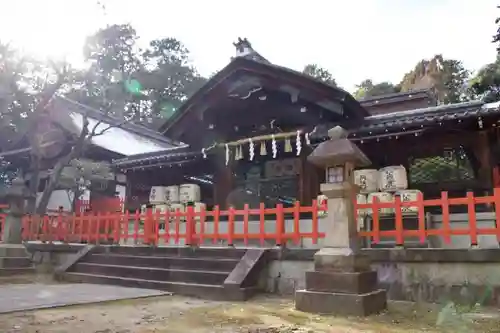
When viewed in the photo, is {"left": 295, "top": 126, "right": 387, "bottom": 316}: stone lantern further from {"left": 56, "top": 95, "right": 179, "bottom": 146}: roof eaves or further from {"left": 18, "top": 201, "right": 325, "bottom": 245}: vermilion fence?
{"left": 56, "top": 95, "right": 179, "bottom": 146}: roof eaves

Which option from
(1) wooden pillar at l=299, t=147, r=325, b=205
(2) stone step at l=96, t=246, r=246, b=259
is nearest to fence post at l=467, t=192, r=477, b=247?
(2) stone step at l=96, t=246, r=246, b=259

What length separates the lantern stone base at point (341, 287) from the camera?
6.71m

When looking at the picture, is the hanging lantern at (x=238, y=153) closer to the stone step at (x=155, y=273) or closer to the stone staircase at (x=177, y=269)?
the stone staircase at (x=177, y=269)

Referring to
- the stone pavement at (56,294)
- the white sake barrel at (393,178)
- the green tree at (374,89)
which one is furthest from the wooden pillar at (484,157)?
the green tree at (374,89)

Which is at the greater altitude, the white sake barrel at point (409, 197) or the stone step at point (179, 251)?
the white sake barrel at point (409, 197)

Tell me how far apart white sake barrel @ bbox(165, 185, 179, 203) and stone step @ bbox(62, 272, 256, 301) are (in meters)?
4.46

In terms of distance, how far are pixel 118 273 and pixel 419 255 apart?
7099mm

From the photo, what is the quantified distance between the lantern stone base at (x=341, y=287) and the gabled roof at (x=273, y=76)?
5.88 m

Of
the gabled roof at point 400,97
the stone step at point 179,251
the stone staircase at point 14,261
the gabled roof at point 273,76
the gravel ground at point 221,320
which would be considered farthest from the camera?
the gabled roof at point 400,97

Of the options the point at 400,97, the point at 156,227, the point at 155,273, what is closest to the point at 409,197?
the point at 155,273

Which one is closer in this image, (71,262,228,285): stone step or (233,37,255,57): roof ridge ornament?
(71,262,228,285): stone step

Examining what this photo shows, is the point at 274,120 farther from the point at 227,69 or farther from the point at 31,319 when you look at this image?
the point at 31,319

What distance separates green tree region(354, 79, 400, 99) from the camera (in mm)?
36525

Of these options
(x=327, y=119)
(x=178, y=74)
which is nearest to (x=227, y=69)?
(x=327, y=119)
